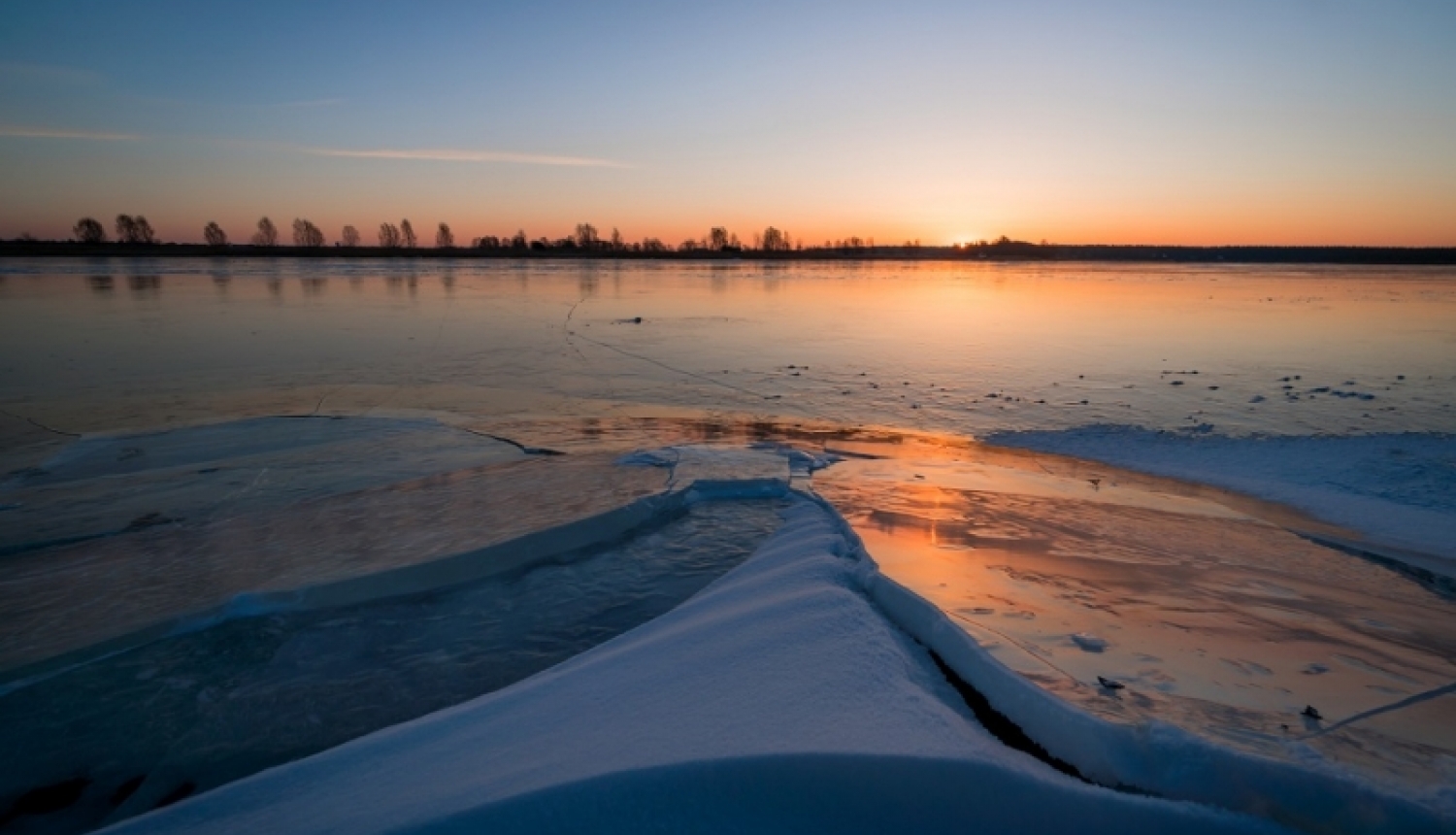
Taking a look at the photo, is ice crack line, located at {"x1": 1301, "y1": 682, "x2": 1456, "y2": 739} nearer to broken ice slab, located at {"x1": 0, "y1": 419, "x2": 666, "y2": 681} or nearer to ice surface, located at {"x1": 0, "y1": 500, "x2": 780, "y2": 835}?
ice surface, located at {"x1": 0, "y1": 500, "x2": 780, "y2": 835}

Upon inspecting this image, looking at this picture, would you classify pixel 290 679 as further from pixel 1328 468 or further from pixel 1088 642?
pixel 1328 468

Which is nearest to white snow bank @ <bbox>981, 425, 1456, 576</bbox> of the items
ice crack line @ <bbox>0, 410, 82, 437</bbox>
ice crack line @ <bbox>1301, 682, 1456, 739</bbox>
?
ice crack line @ <bbox>1301, 682, 1456, 739</bbox>

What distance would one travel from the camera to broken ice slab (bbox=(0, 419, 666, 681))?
346 centimetres

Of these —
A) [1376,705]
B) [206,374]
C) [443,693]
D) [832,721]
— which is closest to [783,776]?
[832,721]

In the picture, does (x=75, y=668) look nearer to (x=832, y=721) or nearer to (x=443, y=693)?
(x=443, y=693)

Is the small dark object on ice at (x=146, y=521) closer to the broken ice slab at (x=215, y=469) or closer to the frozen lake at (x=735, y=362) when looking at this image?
the broken ice slab at (x=215, y=469)

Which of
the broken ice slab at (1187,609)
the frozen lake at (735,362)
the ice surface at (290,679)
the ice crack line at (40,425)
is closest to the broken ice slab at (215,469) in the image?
the ice crack line at (40,425)

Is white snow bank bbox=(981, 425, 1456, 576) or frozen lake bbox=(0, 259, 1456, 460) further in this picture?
frozen lake bbox=(0, 259, 1456, 460)

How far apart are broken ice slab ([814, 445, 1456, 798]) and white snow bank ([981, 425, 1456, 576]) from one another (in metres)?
0.46

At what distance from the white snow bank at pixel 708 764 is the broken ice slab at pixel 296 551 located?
160 centimetres

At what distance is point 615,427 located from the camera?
25.7 feet

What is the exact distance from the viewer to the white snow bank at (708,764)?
1.78m

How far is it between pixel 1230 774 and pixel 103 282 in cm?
3739

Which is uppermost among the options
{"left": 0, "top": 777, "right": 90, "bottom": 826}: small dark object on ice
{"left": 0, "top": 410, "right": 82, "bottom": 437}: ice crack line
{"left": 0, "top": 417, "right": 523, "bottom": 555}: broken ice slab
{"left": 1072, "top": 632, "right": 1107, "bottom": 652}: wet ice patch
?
{"left": 0, "top": 410, "right": 82, "bottom": 437}: ice crack line
